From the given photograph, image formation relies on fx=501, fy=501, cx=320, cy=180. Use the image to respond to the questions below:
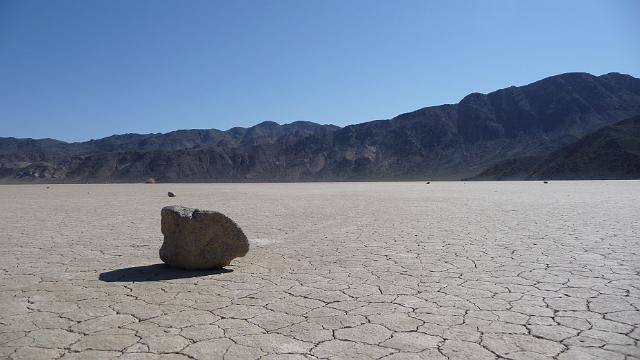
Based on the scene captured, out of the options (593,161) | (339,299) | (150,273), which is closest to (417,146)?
(593,161)

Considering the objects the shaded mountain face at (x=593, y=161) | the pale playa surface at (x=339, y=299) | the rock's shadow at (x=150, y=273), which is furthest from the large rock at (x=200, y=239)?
the shaded mountain face at (x=593, y=161)

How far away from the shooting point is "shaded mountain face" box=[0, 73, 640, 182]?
3248 inches

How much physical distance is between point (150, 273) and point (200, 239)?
27.8 inches

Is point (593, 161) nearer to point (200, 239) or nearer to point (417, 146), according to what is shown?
point (417, 146)

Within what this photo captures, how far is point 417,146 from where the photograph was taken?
292 feet

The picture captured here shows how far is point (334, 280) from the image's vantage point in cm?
556

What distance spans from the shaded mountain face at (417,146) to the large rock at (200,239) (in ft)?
233

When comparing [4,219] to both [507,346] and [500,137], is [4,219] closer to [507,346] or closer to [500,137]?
[507,346]

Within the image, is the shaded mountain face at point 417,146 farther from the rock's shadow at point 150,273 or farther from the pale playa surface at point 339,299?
the rock's shadow at point 150,273

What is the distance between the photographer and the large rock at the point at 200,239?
19.8ft

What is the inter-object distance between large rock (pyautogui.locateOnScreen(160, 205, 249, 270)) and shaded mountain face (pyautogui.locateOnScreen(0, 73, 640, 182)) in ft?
233

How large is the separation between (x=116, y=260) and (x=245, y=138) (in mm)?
137870

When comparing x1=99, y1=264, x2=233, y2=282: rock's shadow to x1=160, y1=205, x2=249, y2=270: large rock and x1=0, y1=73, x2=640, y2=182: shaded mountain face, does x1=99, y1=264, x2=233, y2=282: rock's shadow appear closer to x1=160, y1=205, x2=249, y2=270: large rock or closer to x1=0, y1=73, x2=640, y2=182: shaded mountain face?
x1=160, y1=205, x2=249, y2=270: large rock

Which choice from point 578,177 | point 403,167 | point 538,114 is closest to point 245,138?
point 403,167
